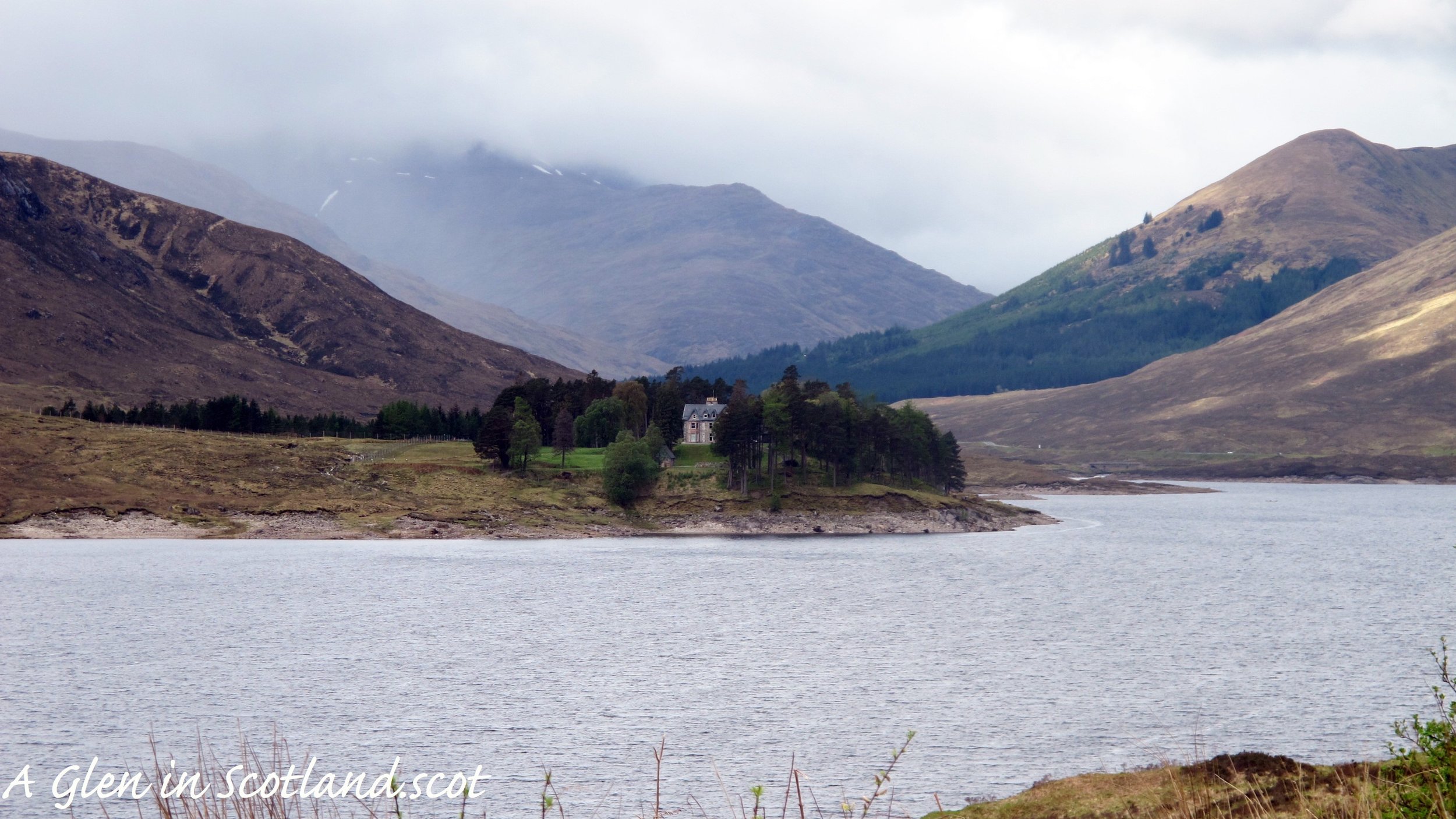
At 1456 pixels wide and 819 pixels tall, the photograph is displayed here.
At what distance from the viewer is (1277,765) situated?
32562 mm

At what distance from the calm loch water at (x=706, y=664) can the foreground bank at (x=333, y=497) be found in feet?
54.7

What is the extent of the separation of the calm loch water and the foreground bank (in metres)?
16.7

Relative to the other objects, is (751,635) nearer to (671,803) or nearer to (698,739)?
(698,739)

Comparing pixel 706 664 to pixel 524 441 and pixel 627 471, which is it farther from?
pixel 524 441

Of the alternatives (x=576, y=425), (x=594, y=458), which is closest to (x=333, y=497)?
(x=594, y=458)

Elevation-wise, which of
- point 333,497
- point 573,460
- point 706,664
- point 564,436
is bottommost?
point 706,664

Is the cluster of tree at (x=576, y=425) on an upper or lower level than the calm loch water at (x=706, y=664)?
upper

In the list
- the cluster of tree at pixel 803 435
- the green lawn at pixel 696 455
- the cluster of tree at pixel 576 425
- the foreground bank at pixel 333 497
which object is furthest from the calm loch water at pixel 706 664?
the green lawn at pixel 696 455

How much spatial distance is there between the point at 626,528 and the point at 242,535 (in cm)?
4989

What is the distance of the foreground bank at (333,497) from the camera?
141125 millimetres

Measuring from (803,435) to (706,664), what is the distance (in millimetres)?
106549

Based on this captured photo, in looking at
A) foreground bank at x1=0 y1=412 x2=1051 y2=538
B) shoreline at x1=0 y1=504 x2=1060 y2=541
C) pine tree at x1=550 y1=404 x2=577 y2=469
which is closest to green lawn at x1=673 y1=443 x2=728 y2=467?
foreground bank at x1=0 y1=412 x2=1051 y2=538

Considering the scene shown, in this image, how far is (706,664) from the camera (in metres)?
65.4

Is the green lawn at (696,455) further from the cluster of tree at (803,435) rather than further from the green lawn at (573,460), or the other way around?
the green lawn at (573,460)
